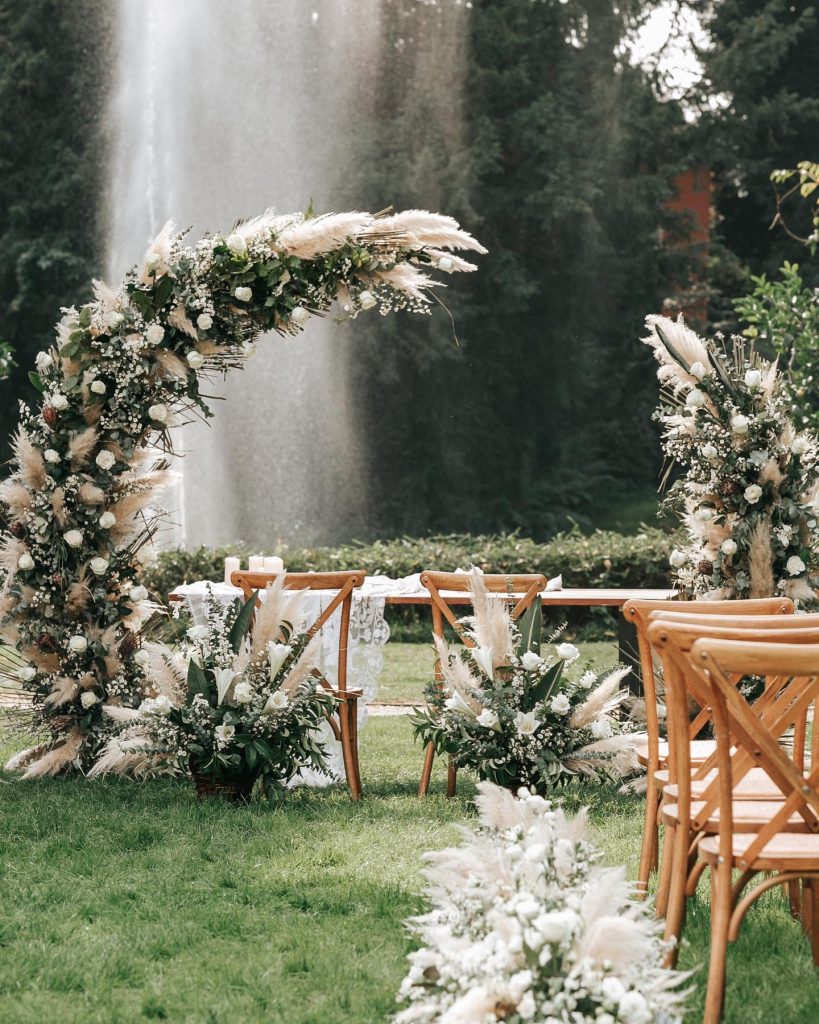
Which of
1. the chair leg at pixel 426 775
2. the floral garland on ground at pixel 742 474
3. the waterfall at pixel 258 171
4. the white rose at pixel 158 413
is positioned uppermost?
the waterfall at pixel 258 171

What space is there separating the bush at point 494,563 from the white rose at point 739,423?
684 cm

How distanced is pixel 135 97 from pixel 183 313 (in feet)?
60.1

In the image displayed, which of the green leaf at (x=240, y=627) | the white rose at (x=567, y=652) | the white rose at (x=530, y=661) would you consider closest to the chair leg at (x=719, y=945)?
the white rose at (x=567, y=652)

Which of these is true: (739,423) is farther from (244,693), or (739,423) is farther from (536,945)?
(536,945)

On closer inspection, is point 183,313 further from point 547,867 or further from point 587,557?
point 587,557

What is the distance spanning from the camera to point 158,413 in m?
6.68

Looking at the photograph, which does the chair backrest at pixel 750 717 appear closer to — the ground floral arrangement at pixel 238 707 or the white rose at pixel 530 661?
the white rose at pixel 530 661

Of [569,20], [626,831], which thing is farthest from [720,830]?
[569,20]

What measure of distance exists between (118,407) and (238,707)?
1.73 meters

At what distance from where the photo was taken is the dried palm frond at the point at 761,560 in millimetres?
6359

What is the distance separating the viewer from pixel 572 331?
2742 cm

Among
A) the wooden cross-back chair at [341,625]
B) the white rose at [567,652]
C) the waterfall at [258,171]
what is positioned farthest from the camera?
the waterfall at [258,171]

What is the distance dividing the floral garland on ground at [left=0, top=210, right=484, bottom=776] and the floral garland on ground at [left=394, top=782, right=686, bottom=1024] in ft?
12.5

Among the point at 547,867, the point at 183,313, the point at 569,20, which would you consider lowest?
the point at 547,867
